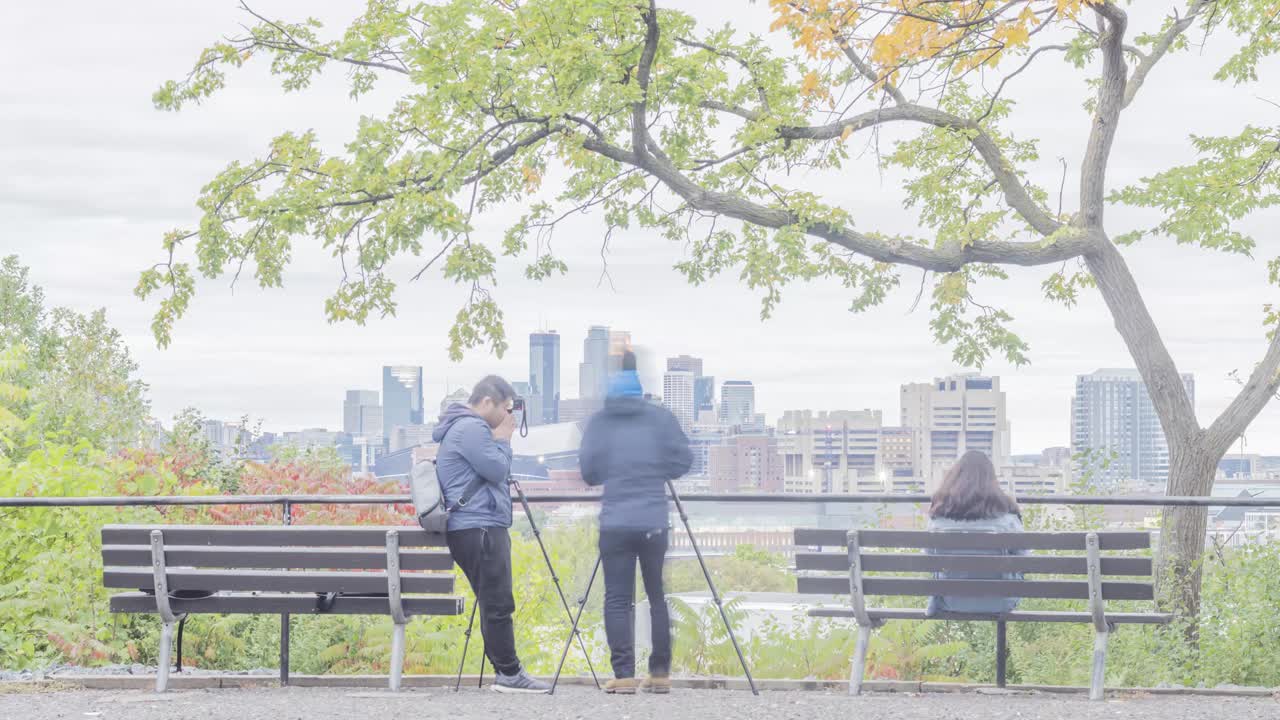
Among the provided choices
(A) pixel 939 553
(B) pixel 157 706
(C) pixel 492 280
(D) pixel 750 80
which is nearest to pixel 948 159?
(D) pixel 750 80

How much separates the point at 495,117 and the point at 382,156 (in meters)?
1.34

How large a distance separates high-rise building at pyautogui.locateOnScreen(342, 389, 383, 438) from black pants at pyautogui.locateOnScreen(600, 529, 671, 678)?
9680 cm

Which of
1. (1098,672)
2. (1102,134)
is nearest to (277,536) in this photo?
(1098,672)

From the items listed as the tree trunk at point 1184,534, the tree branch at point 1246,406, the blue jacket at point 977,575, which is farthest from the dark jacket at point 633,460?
the tree branch at point 1246,406

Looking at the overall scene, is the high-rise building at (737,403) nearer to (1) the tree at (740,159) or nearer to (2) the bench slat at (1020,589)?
(1) the tree at (740,159)

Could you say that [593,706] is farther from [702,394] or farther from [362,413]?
[362,413]

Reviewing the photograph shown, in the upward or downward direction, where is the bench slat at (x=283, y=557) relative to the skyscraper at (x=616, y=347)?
downward

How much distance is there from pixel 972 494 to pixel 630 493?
195 centimetres

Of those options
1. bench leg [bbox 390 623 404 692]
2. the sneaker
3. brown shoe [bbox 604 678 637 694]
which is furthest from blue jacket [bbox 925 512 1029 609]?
bench leg [bbox 390 623 404 692]

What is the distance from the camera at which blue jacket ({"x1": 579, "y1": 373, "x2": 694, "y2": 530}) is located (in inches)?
273

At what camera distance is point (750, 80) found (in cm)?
1636

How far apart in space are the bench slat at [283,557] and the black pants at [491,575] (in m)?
0.17

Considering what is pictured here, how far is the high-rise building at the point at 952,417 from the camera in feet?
305

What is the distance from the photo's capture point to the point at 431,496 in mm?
6953
